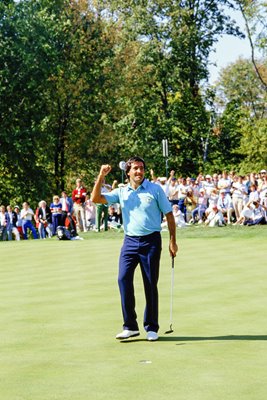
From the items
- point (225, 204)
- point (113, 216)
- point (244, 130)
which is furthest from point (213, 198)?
point (244, 130)

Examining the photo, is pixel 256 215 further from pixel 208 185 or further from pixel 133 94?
pixel 133 94

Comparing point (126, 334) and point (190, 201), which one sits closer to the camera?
point (126, 334)

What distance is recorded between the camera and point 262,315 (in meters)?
11.8

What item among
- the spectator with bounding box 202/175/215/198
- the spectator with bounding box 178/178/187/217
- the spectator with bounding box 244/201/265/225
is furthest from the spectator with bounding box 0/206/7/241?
the spectator with bounding box 244/201/265/225

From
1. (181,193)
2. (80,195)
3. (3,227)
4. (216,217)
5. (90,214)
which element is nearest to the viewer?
(216,217)

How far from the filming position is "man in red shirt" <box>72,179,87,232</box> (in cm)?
3456

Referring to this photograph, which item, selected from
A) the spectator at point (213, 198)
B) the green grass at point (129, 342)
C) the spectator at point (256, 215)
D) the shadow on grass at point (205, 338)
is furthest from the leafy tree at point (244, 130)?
the shadow on grass at point (205, 338)

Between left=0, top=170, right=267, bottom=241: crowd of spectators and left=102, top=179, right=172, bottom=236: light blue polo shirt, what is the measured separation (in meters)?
20.7

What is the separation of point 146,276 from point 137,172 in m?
1.11

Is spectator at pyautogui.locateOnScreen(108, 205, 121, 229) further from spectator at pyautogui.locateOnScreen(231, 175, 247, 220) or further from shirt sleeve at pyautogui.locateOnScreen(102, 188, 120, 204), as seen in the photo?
shirt sleeve at pyautogui.locateOnScreen(102, 188, 120, 204)

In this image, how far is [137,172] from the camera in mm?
10141

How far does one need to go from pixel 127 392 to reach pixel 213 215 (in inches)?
1027

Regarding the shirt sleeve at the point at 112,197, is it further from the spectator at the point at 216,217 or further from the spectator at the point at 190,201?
the spectator at the point at 190,201

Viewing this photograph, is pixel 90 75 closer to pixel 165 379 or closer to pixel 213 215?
pixel 213 215
